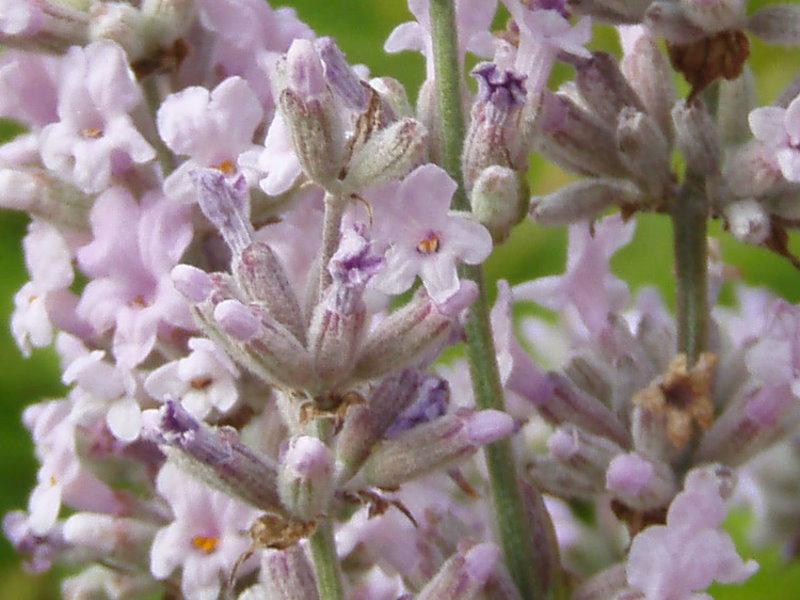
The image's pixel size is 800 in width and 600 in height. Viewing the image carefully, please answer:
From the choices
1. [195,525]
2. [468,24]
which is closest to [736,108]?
[468,24]

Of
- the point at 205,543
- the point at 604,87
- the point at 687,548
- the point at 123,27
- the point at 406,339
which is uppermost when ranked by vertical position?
the point at 123,27

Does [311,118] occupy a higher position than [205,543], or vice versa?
[311,118]

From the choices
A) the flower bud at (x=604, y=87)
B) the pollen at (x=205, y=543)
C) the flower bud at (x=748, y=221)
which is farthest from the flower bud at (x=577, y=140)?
the pollen at (x=205, y=543)

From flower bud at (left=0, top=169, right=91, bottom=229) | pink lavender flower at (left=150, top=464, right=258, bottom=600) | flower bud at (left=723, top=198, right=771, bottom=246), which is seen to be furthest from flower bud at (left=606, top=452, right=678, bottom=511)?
flower bud at (left=0, top=169, right=91, bottom=229)

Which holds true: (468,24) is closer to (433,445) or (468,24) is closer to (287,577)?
(433,445)

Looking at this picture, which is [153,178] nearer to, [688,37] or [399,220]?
[399,220]

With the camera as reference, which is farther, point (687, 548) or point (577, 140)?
point (577, 140)

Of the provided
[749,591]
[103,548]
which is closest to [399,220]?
[103,548]

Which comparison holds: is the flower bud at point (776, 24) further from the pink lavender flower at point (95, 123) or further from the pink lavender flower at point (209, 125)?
the pink lavender flower at point (95, 123)
